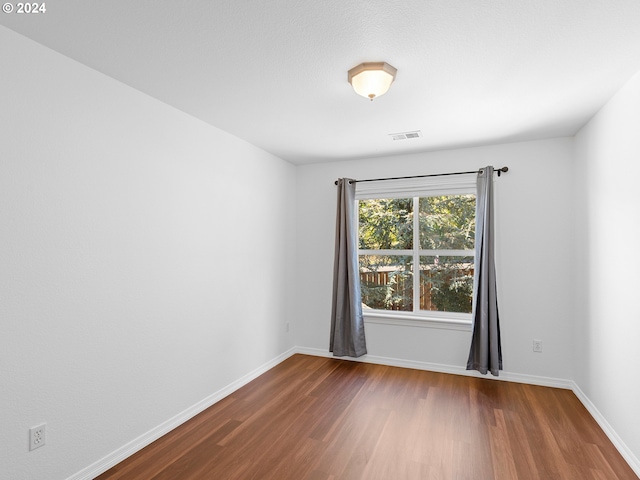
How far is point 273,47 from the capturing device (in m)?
1.90

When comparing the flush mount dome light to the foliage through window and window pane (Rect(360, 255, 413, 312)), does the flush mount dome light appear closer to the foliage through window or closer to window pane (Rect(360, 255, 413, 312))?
the foliage through window

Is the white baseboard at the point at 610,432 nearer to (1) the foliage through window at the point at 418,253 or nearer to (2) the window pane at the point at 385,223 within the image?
(1) the foliage through window at the point at 418,253

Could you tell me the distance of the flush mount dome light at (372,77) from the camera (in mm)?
2018

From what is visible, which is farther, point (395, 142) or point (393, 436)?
point (395, 142)

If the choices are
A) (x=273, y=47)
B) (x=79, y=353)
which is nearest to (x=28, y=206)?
(x=79, y=353)

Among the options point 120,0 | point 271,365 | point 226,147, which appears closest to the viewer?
point 120,0

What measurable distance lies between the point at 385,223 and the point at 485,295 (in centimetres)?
138

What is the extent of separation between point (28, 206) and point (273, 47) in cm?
155

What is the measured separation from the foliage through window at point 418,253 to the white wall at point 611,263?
1049 millimetres

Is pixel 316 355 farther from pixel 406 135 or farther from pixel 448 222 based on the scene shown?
pixel 406 135

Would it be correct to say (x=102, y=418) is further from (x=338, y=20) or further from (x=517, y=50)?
(x=517, y=50)

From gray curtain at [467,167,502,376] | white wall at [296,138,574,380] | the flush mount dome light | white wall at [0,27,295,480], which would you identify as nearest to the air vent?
white wall at [296,138,574,380]

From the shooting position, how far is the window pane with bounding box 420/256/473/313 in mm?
3914

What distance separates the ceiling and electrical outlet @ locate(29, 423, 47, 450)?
2.05 meters
